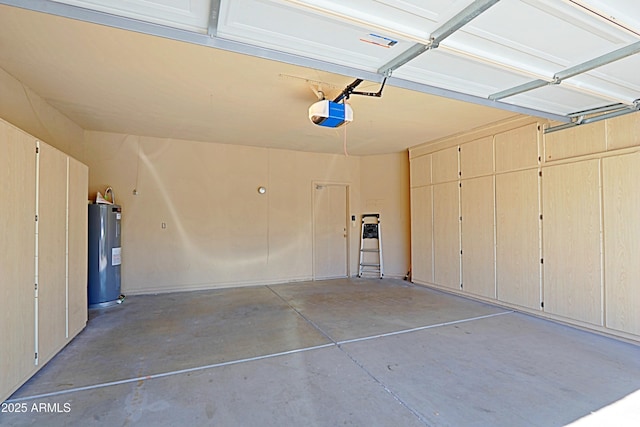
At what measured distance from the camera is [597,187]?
3.42 meters

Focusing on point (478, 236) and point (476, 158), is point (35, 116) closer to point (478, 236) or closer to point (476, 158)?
point (476, 158)

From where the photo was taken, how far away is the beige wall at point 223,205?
5.29m

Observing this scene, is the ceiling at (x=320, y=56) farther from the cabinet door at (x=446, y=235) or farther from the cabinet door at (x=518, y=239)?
the cabinet door at (x=446, y=235)

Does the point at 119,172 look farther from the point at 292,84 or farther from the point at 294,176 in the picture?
the point at 292,84

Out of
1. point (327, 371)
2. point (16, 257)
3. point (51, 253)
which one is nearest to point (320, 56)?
point (327, 371)

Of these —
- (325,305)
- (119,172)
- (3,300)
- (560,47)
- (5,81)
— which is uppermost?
(5,81)

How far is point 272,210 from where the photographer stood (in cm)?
629

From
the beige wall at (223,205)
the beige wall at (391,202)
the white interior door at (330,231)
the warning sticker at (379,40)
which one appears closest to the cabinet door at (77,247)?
the beige wall at (223,205)

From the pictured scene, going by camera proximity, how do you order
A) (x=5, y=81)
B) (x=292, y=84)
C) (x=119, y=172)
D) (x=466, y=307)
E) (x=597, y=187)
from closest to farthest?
1. (x=5, y=81)
2. (x=292, y=84)
3. (x=597, y=187)
4. (x=466, y=307)
5. (x=119, y=172)

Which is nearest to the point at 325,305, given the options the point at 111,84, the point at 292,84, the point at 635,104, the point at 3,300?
the point at 292,84

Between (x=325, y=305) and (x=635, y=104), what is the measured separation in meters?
4.11

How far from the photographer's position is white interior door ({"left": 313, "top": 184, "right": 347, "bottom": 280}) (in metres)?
6.72

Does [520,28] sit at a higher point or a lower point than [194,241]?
higher

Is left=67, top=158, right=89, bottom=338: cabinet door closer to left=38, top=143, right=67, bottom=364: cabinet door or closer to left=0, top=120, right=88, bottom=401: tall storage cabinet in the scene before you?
left=0, top=120, right=88, bottom=401: tall storage cabinet
